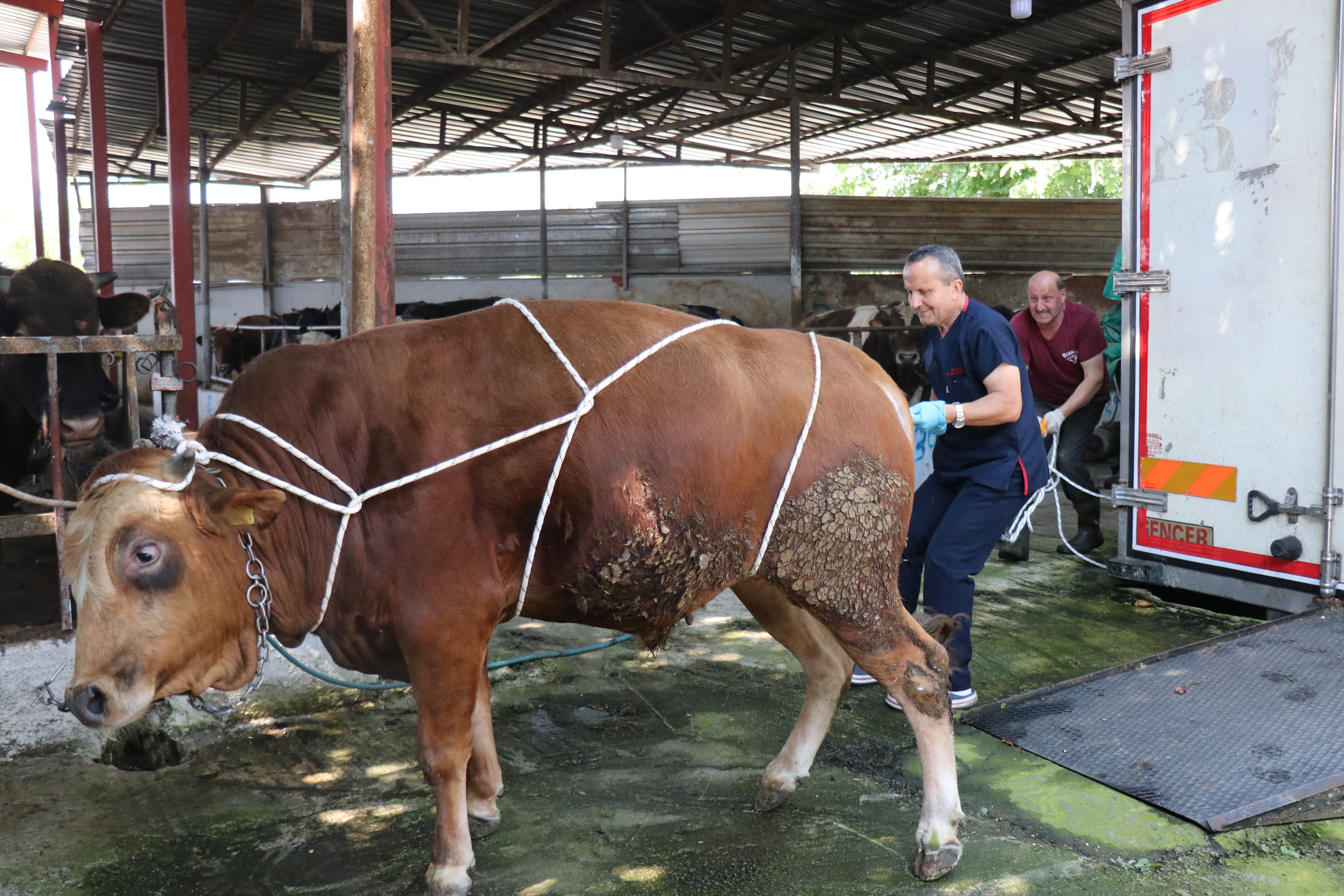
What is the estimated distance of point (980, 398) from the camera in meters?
3.88

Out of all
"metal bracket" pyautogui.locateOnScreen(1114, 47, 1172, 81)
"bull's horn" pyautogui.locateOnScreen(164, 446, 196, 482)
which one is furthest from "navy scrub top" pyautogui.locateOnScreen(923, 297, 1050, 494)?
"bull's horn" pyautogui.locateOnScreen(164, 446, 196, 482)

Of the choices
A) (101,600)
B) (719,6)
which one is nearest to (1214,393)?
(101,600)

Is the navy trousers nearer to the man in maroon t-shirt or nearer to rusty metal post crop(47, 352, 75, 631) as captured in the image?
the man in maroon t-shirt

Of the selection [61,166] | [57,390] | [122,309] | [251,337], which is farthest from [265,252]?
[57,390]

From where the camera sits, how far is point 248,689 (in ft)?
8.61

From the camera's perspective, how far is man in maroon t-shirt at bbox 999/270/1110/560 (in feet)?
20.5

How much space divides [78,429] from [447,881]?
2984mm

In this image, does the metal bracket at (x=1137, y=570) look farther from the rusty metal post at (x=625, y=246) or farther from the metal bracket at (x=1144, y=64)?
the rusty metal post at (x=625, y=246)

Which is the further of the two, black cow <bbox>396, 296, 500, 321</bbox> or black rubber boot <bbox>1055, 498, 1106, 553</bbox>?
black cow <bbox>396, 296, 500, 321</bbox>

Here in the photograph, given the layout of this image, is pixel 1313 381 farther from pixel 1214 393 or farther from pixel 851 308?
pixel 851 308

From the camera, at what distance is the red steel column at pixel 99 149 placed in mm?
8086

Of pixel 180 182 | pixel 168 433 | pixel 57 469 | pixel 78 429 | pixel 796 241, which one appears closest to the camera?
pixel 168 433

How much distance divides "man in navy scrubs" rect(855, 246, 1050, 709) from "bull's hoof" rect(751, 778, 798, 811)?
2.62 feet

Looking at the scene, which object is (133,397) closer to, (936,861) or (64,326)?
(64,326)
